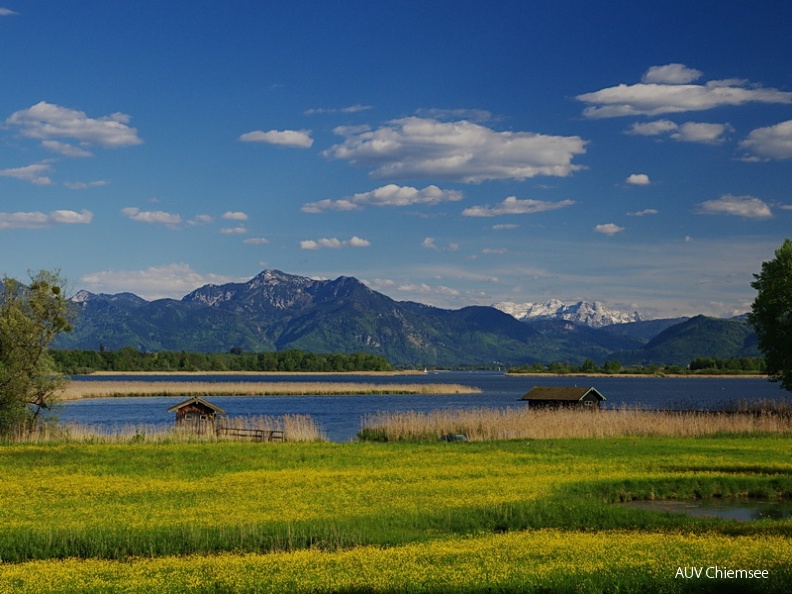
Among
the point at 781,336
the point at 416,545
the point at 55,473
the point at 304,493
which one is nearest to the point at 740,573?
the point at 416,545

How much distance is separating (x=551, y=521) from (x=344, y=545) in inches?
272

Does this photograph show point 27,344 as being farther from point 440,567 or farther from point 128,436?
point 440,567

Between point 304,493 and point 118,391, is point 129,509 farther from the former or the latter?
point 118,391

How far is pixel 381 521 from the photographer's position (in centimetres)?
2491

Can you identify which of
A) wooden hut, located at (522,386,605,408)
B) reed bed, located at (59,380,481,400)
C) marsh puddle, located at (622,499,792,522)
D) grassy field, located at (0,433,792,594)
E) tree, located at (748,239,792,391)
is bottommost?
reed bed, located at (59,380,481,400)

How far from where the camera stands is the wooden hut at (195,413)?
62.6m

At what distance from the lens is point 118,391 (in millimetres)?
130375

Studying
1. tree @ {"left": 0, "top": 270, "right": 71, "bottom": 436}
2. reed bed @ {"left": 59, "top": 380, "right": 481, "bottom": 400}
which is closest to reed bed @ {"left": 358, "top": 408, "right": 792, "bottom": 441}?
tree @ {"left": 0, "top": 270, "right": 71, "bottom": 436}

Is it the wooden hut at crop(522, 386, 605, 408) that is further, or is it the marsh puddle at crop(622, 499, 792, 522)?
the wooden hut at crop(522, 386, 605, 408)

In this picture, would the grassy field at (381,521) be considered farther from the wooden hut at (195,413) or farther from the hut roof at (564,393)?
the hut roof at (564,393)

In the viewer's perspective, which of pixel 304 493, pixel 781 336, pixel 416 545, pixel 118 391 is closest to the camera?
pixel 416 545

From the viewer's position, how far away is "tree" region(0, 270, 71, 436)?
180 feet

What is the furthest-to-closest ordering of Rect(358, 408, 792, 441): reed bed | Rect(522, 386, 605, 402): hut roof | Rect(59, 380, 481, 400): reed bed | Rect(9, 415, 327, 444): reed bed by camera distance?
Rect(59, 380, 481, 400): reed bed, Rect(522, 386, 605, 402): hut roof, Rect(358, 408, 792, 441): reed bed, Rect(9, 415, 327, 444): reed bed

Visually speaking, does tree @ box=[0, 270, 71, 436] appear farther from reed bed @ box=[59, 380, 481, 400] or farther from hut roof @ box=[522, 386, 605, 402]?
reed bed @ box=[59, 380, 481, 400]
